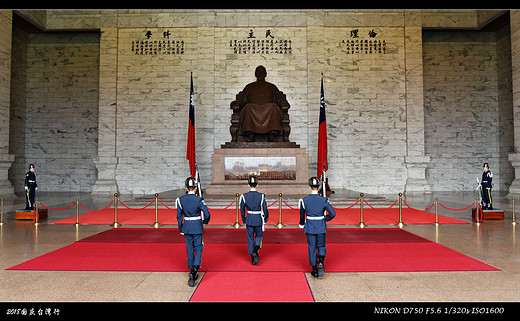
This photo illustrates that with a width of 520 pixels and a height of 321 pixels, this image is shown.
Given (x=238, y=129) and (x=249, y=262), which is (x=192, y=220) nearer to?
(x=249, y=262)

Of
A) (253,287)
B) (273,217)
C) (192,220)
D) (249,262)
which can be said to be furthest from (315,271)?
(273,217)

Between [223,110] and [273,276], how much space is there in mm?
8681

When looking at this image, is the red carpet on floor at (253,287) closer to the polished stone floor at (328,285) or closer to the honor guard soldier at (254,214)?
the polished stone floor at (328,285)

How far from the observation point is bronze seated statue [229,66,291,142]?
28.6 feet

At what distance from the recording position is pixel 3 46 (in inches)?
369

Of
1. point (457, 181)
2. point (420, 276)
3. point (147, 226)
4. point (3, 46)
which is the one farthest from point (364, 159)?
point (3, 46)

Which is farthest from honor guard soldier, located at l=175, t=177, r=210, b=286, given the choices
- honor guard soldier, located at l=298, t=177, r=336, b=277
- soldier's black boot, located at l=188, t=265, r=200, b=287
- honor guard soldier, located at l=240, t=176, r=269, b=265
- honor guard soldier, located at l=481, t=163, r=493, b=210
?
honor guard soldier, located at l=481, t=163, r=493, b=210

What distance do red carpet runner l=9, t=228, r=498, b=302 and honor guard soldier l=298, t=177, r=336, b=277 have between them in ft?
0.62

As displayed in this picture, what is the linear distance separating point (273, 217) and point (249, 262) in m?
2.67

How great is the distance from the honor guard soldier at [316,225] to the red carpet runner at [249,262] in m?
0.19

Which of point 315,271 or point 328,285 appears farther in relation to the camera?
point 315,271

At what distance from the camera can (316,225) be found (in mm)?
2850

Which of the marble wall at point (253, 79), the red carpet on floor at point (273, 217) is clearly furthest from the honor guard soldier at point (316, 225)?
the marble wall at point (253, 79)

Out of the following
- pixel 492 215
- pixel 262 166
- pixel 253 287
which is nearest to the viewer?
pixel 253 287
